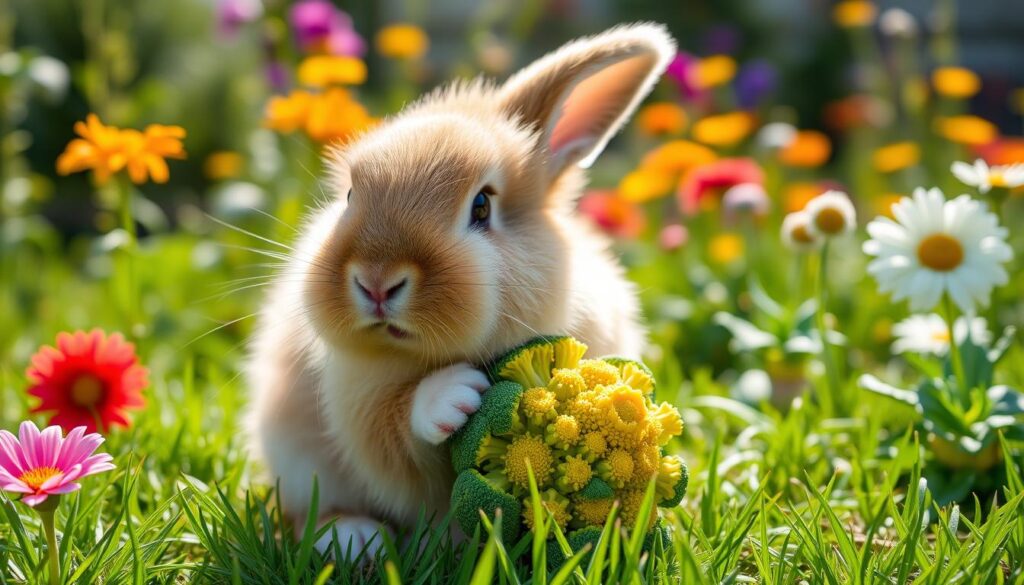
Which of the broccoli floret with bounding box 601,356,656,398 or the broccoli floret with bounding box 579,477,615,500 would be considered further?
the broccoli floret with bounding box 601,356,656,398

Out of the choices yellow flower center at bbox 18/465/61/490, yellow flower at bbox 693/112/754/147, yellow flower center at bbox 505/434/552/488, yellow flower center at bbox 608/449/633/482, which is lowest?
yellow flower at bbox 693/112/754/147

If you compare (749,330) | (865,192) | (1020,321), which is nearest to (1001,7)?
(865,192)

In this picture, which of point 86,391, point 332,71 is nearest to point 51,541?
point 86,391

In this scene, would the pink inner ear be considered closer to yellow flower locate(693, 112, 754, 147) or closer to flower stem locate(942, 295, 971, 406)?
flower stem locate(942, 295, 971, 406)

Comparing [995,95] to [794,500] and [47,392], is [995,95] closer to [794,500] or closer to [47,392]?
[794,500]

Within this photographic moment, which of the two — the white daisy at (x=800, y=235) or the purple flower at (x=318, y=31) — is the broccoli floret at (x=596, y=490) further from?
the purple flower at (x=318, y=31)

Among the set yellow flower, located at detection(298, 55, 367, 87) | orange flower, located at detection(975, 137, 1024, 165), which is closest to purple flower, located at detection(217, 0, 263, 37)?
yellow flower, located at detection(298, 55, 367, 87)
